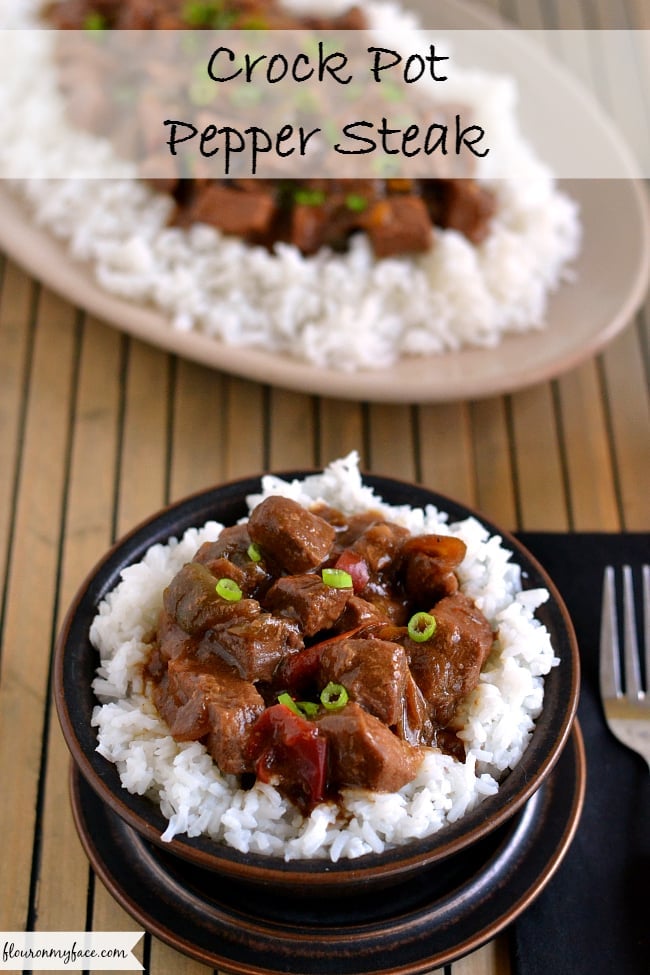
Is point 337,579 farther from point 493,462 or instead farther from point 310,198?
point 310,198

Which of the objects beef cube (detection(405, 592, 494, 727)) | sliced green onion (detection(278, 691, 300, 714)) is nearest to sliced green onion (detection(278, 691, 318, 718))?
sliced green onion (detection(278, 691, 300, 714))

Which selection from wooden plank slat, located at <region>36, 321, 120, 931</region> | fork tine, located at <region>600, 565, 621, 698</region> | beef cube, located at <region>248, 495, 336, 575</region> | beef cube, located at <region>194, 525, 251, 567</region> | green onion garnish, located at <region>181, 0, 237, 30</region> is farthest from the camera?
green onion garnish, located at <region>181, 0, 237, 30</region>

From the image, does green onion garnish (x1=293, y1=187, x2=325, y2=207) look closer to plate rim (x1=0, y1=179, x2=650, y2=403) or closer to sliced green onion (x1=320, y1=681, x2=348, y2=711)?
plate rim (x1=0, y1=179, x2=650, y2=403)

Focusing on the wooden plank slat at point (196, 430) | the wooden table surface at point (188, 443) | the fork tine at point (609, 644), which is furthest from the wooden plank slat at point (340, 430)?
the fork tine at point (609, 644)

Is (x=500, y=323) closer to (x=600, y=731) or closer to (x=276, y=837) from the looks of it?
(x=600, y=731)

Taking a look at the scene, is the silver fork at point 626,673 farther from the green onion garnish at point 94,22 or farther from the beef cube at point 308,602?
the green onion garnish at point 94,22

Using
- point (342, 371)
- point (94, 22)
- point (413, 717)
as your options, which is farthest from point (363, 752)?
point (94, 22)
